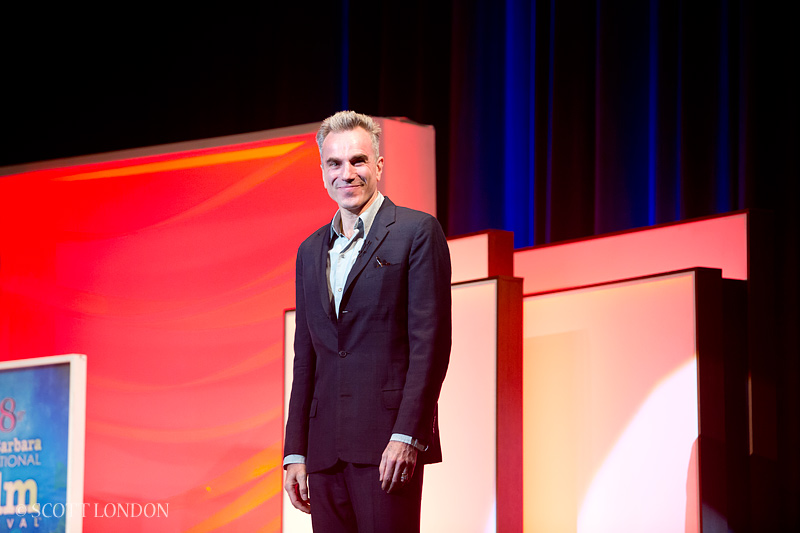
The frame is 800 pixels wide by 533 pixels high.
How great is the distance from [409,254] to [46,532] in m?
2.04

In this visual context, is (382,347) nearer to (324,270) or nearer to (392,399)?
(392,399)

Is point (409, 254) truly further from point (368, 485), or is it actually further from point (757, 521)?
point (757, 521)

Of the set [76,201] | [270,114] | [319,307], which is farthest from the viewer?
[270,114]

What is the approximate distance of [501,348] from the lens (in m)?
2.85

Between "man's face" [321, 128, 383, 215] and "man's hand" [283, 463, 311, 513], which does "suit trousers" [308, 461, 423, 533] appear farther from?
"man's face" [321, 128, 383, 215]

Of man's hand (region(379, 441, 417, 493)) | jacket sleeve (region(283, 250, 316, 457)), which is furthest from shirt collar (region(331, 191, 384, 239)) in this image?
man's hand (region(379, 441, 417, 493))

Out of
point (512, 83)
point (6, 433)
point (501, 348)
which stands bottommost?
point (6, 433)

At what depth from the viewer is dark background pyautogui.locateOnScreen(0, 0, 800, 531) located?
3.60 meters

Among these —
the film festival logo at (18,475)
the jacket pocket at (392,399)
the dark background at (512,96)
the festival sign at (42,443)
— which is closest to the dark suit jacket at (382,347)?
the jacket pocket at (392,399)

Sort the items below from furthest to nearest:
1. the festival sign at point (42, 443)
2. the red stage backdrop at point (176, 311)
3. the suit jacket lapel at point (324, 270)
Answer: the red stage backdrop at point (176, 311) < the festival sign at point (42, 443) < the suit jacket lapel at point (324, 270)

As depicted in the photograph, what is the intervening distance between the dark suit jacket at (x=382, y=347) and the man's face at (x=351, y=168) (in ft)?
0.19

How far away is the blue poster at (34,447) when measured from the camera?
3.18 m

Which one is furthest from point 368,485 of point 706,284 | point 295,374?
point 706,284

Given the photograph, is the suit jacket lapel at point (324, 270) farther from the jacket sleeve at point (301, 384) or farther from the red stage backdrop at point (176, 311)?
the red stage backdrop at point (176, 311)
